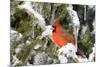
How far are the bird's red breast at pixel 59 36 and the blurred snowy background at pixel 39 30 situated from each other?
1.8 inches

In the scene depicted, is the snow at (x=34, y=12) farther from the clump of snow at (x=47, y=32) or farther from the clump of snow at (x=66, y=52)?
the clump of snow at (x=66, y=52)

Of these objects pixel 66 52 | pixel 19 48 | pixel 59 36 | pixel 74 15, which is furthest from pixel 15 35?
pixel 74 15

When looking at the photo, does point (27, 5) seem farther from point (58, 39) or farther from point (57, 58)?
point (57, 58)

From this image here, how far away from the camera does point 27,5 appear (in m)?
2.13

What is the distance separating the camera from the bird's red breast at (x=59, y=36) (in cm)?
224

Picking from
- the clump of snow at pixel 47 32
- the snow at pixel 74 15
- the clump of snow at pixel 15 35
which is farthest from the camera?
the snow at pixel 74 15

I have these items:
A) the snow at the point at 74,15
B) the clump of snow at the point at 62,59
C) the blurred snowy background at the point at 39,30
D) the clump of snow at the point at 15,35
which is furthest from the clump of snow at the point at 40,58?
the snow at the point at 74,15

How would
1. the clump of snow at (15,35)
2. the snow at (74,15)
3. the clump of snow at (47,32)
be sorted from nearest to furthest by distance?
the clump of snow at (15,35), the clump of snow at (47,32), the snow at (74,15)

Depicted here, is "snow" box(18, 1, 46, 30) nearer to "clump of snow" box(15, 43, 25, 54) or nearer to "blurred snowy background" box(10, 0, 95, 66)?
"blurred snowy background" box(10, 0, 95, 66)

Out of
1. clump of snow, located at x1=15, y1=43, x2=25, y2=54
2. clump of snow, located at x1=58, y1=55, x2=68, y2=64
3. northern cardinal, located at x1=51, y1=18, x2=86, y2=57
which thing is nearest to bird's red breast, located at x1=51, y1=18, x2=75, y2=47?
northern cardinal, located at x1=51, y1=18, x2=86, y2=57

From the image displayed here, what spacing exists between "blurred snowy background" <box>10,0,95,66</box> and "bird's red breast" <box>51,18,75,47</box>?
46mm
